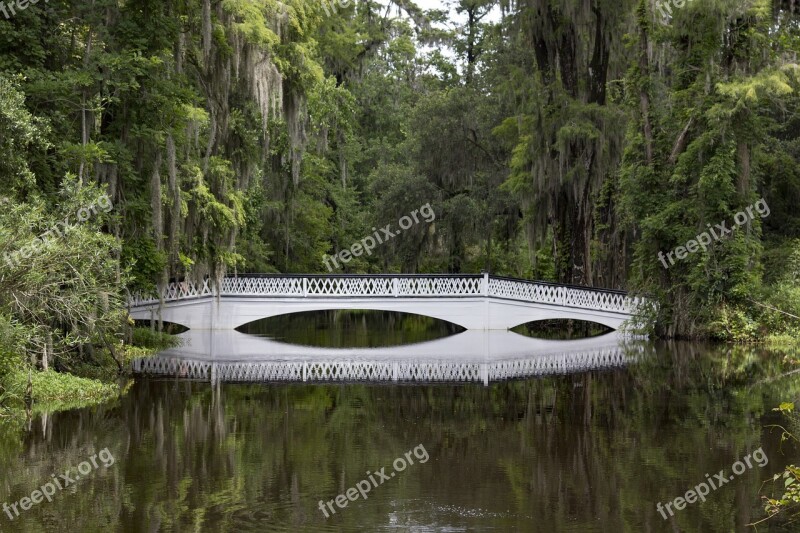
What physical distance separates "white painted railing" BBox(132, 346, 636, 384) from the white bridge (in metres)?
7.59

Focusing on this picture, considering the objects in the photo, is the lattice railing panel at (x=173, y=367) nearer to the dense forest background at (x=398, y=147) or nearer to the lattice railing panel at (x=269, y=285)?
the dense forest background at (x=398, y=147)

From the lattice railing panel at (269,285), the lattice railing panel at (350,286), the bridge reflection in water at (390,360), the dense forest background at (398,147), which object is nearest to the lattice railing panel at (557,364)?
the bridge reflection in water at (390,360)

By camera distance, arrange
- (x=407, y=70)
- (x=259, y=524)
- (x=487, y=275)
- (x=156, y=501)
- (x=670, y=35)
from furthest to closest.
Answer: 1. (x=407, y=70)
2. (x=487, y=275)
3. (x=670, y=35)
4. (x=156, y=501)
5. (x=259, y=524)

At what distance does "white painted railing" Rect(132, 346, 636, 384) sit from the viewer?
18.2m

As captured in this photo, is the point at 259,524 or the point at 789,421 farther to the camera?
the point at 789,421

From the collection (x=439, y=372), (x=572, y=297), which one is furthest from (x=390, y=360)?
(x=572, y=297)

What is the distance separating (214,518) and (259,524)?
0.38 m

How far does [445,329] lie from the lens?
37125 millimetres

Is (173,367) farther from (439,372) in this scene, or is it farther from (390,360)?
(439,372)

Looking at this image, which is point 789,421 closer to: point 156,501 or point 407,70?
point 156,501

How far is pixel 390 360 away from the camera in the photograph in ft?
72.2

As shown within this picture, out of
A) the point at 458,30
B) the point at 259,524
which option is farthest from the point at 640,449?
the point at 458,30

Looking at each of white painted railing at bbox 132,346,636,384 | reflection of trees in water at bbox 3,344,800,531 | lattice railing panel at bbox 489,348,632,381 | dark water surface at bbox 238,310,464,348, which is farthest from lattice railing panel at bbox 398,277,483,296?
reflection of trees in water at bbox 3,344,800,531

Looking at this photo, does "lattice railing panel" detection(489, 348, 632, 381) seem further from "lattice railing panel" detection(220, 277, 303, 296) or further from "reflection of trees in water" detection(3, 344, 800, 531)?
"lattice railing panel" detection(220, 277, 303, 296)
